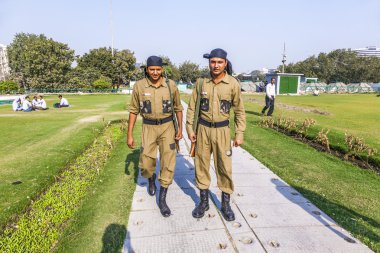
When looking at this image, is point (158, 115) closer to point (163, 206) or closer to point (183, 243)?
point (163, 206)

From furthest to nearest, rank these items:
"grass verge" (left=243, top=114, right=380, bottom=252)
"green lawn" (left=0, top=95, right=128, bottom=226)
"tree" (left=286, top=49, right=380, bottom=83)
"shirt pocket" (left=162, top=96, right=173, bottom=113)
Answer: "tree" (left=286, top=49, right=380, bottom=83), "green lawn" (left=0, top=95, right=128, bottom=226), "shirt pocket" (left=162, top=96, right=173, bottom=113), "grass verge" (left=243, top=114, right=380, bottom=252)

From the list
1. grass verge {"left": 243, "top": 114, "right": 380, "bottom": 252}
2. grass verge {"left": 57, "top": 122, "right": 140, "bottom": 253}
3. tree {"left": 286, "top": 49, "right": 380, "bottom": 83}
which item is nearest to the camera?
grass verge {"left": 57, "top": 122, "right": 140, "bottom": 253}

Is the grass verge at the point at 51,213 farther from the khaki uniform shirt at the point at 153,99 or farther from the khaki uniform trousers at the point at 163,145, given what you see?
the khaki uniform shirt at the point at 153,99

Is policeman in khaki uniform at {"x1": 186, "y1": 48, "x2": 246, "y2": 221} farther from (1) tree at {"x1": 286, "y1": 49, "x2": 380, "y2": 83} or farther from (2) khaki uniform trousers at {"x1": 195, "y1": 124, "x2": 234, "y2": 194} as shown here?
(1) tree at {"x1": 286, "y1": 49, "x2": 380, "y2": 83}

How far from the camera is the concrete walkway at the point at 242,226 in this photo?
3070 mm

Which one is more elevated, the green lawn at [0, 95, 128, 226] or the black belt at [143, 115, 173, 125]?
the black belt at [143, 115, 173, 125]

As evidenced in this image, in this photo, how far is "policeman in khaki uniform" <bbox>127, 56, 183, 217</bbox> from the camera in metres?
3.99

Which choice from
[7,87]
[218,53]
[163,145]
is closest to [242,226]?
[163,145]

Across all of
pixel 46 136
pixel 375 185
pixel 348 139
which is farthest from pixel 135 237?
pixel 46 136

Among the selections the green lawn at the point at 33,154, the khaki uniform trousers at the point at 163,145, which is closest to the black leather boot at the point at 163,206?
the khaki uniform trousers at the point at 163,145

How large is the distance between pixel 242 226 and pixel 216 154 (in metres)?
0.96

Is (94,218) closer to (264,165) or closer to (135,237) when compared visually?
(135,237)

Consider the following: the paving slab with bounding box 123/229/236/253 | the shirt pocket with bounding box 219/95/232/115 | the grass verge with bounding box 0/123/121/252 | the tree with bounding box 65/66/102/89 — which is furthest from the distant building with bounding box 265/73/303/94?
the paving slab with bounding box 123/229/236/253

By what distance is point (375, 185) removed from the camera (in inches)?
201
